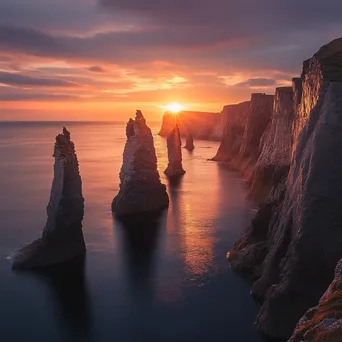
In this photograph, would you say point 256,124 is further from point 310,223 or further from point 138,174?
point 310,223

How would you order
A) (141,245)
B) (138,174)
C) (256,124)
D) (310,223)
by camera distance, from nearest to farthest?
(310,223) < (141,245) < (138,174) < (256,124)

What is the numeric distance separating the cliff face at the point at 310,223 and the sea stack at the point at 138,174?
31246 millimetres

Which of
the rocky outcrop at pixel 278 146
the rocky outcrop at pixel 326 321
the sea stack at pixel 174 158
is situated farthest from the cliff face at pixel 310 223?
the sea stack at pixel 174 158

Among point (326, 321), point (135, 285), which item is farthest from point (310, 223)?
point (135, 285)

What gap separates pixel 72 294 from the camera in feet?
125

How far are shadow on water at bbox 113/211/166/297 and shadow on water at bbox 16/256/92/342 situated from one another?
4688 millimetres

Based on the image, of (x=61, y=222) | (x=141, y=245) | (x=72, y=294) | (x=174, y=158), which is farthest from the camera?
(x=174, y=158)

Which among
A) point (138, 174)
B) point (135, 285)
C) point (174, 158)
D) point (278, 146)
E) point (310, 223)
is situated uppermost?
point (278, 146)

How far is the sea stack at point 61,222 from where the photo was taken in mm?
43719

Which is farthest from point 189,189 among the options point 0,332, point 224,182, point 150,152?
point 0,332

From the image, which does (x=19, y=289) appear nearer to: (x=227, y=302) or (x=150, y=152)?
(x=227, y=302)

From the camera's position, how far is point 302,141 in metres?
37.4

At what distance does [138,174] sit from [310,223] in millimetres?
39638

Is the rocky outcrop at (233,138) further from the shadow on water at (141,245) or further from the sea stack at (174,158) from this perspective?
the shadow on water at (141,245)
